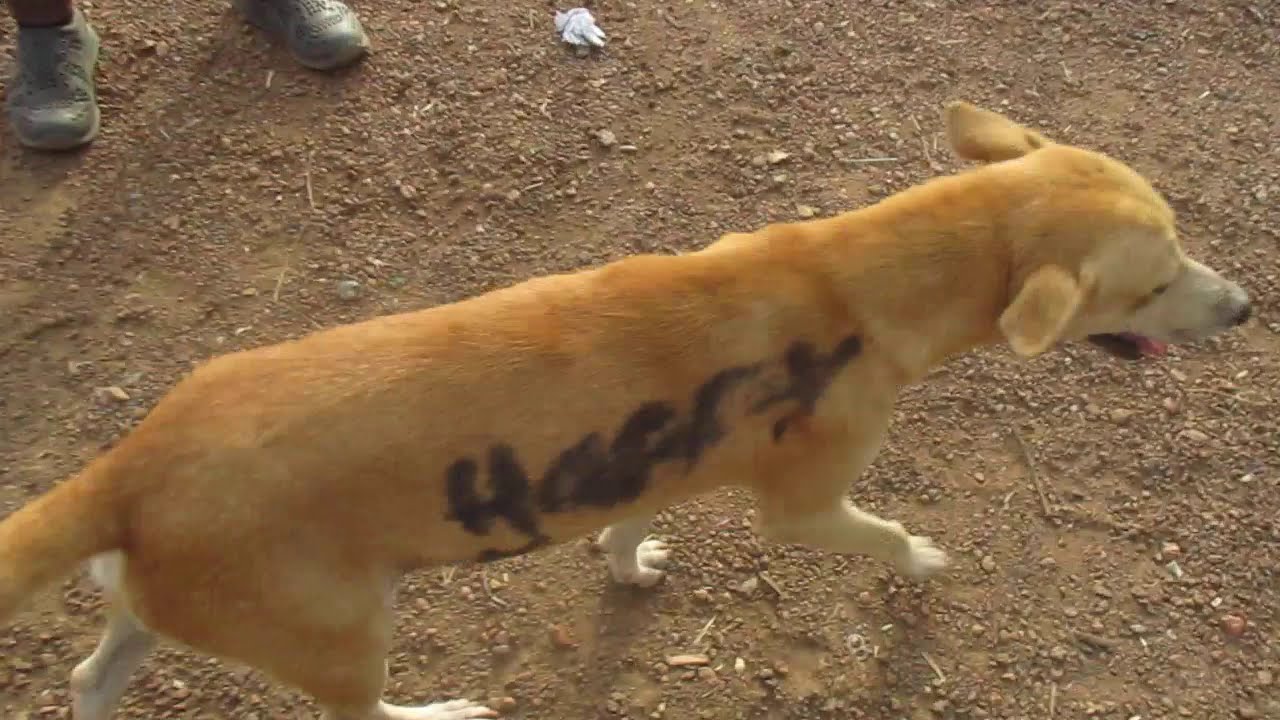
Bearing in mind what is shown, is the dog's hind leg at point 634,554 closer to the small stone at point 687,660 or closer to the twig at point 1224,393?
the small stone at point 687,660

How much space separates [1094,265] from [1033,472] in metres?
1.47

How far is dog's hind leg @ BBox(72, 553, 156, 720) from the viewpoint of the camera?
307 cm

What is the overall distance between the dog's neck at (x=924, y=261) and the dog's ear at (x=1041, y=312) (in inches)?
6.6

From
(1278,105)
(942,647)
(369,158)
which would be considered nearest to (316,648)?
(942,647)

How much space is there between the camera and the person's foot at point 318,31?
17.2 feet

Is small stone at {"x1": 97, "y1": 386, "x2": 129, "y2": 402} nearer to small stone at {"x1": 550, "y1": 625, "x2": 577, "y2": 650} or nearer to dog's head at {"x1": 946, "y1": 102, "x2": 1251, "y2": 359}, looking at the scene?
small stone at {"x1": 550, "y1": 625, "x2": 577, "y2": 650}

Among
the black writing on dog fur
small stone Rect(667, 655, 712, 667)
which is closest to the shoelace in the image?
small stone Rect(667, 655, 712, 667)

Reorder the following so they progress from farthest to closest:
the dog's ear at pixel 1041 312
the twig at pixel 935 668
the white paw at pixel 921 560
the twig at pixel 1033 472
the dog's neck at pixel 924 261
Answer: the twig at pixel 1033 472 → the twig at pixel 935 668 → the white paw at pixel 921 560 → the dog's neck at pixel 924 261 → the dog's ear at pixel 1041 312

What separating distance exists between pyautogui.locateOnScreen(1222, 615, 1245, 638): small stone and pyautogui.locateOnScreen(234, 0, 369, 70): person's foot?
414cm

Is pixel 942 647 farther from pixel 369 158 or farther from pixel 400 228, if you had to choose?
pixel 369 158

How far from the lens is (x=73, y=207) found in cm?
484

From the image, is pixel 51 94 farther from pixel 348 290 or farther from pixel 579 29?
pixel 579 29

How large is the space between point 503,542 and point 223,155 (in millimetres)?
2879

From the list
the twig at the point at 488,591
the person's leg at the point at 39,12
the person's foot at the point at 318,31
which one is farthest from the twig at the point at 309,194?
the twig at the point at 488,591
